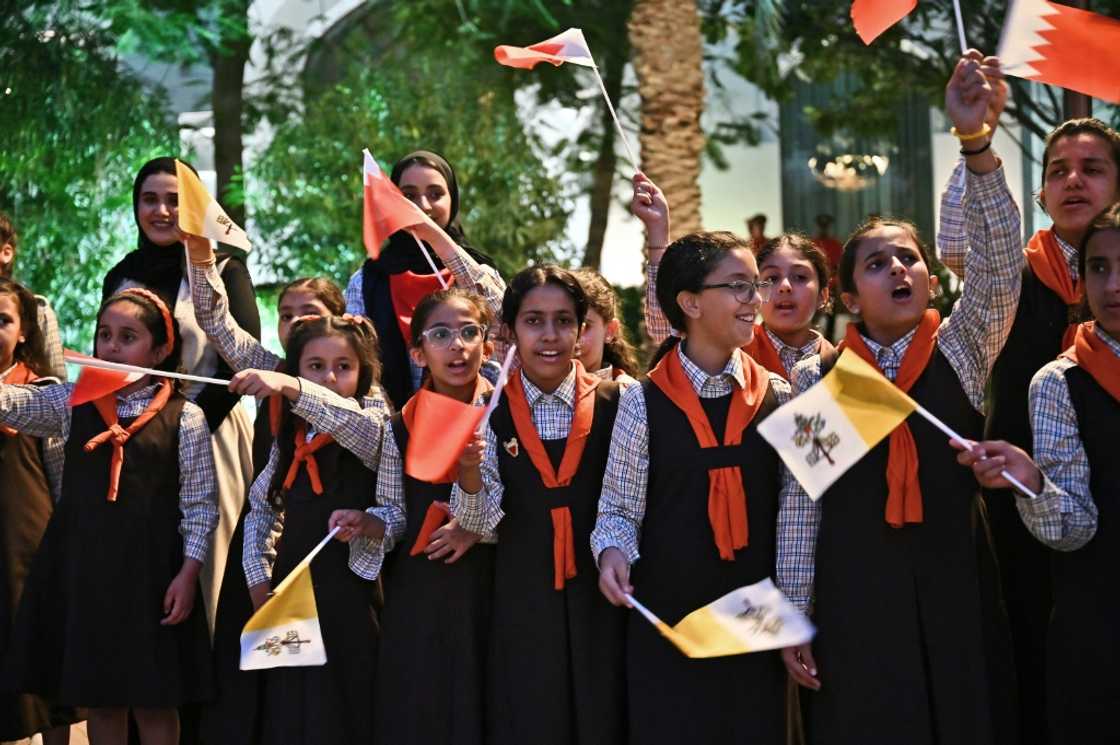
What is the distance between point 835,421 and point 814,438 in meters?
0.07

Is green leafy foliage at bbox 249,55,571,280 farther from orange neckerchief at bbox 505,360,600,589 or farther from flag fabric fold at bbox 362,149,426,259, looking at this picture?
orange neckerchief at bbox 505,360,600,589

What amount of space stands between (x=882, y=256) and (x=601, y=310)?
1.22 m

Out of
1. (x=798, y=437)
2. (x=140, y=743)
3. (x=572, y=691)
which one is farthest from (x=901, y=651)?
(x=140, y=743)

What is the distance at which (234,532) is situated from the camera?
514 centimetres

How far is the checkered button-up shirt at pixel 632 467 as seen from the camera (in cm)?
413

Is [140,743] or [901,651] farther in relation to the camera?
[140,743]

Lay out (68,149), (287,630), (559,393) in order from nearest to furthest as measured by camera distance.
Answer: (287,630)
(559,393)
(68,149)

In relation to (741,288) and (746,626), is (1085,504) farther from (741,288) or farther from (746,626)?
(741,288)

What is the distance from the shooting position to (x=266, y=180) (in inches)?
520

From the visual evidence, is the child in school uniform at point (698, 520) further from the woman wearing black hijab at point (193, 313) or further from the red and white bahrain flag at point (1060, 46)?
the woman wearing black hijab at point (193, 313)

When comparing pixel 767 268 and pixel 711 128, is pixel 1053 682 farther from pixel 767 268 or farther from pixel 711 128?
pixel 711 128

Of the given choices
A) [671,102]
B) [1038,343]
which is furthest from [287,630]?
[671,102]

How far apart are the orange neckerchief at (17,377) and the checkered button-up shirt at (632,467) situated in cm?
234

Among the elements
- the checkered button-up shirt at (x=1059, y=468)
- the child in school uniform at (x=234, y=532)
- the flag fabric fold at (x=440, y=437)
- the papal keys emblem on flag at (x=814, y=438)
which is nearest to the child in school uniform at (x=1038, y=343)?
the checkered button-up shirt at (x=1059, y=468)
